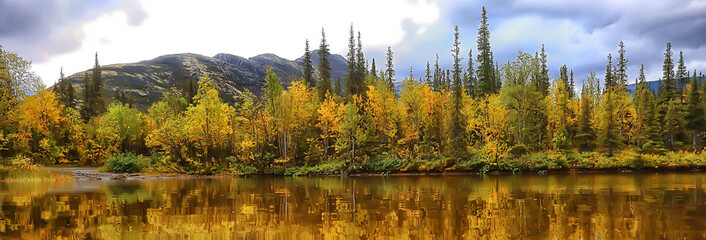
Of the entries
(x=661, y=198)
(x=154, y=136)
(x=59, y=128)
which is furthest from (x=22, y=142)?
(x=661, y=198)

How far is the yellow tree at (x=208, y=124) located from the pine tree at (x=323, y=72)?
49.4 ft

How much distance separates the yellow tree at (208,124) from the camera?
3659 cm

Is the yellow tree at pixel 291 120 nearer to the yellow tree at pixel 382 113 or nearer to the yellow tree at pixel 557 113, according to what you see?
the yellow tree at pixel 382 113

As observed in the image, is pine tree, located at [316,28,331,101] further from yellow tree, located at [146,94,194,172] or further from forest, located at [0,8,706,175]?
yellow tree, located at [146,94,194,172]

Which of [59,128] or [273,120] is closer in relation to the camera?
[273,120]

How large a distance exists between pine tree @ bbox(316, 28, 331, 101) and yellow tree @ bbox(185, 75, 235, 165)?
15.1 m

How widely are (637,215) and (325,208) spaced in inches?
385

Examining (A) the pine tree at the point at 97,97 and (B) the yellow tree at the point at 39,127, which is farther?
(A) the pine tree at the point at 97,97

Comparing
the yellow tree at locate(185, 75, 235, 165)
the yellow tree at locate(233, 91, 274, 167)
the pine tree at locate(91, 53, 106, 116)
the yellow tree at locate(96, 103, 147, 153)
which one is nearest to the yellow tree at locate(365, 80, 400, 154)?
the yellow tree at locate(233, 91, 274, 167)

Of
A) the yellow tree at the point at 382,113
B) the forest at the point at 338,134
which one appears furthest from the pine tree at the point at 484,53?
the yellow tree at the point at 382,113

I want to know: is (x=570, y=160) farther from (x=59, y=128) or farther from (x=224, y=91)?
(x=224, y=91)

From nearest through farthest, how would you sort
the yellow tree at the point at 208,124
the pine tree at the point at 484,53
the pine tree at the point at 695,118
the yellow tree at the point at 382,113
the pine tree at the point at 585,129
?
the yellow tree at the point at 208,124 → the yellow tree at the point at 382,113 → the pine tree at the point at 585,129 → the pine tree at the point at 695,118 → the pine tree at the point at 484,53

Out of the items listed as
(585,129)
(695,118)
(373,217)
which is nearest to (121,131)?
(373,217)

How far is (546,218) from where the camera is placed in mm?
11023
